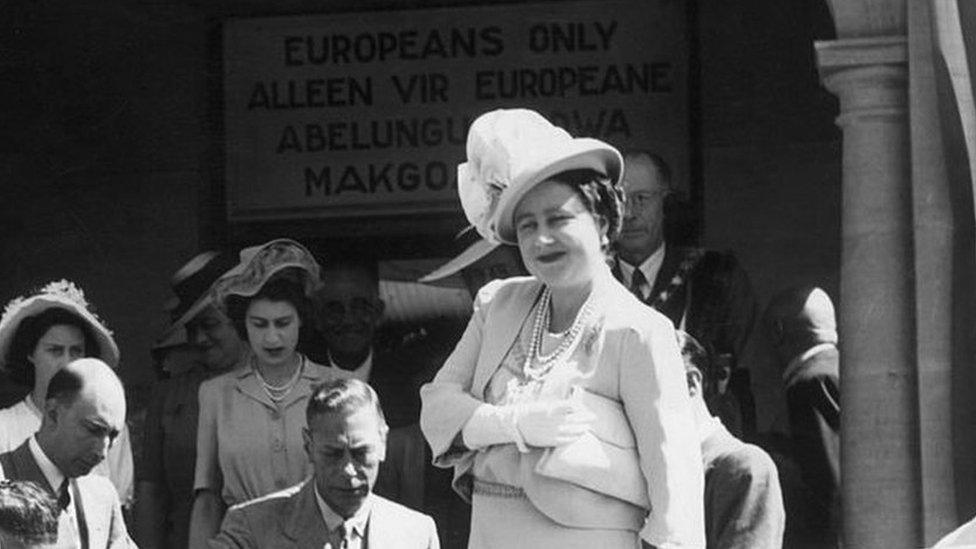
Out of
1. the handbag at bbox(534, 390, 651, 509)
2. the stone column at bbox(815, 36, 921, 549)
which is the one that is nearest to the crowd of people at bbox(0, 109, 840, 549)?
the handbag at bbox(534, 390, 651, 509)

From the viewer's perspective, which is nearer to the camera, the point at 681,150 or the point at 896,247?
the point at 896,247

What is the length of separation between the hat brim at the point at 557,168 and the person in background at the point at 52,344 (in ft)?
12.7

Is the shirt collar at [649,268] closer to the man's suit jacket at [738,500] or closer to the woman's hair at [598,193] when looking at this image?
the man's suit jacket at [738,500]

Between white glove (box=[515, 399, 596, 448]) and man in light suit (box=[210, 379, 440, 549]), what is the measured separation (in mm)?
1921

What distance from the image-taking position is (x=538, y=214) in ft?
30.2

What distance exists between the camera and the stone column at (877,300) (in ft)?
40.6

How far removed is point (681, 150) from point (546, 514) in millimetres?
5971

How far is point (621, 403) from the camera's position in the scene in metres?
9.05

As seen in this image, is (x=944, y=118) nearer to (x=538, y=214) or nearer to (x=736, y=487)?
(x=736, y=487)

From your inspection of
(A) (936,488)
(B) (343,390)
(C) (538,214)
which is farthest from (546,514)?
(A) (936,488)

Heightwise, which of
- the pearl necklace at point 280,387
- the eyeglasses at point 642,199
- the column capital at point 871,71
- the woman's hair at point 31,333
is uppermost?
the column capital at point 871,71

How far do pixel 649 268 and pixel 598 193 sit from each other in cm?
370

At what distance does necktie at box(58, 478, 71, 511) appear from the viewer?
37.2ft

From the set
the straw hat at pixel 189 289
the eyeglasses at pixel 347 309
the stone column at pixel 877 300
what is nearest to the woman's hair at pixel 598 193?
the stone column at pixel 877 300
